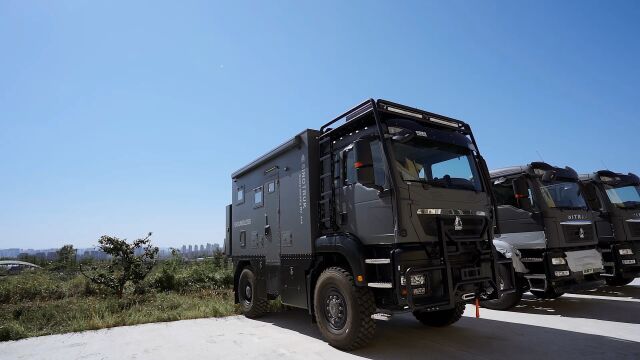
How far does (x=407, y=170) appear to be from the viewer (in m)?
5.23

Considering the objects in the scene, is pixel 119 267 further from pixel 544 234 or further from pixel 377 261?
pixel 544 234

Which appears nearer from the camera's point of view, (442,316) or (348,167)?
(348,167)

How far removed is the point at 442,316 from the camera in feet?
21.5

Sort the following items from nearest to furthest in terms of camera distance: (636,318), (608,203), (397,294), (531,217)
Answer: (397,294) < (636,318) < (531,217) < (608,203)

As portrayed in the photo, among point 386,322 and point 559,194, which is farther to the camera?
point 559,194

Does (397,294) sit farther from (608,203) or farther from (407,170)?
(608,203)

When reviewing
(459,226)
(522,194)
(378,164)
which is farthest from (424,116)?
(522,194)

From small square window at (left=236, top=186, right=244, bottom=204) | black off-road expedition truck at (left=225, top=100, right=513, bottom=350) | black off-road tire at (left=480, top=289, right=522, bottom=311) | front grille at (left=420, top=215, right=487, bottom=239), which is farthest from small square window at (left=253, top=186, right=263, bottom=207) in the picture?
black off-road tire at (left=480, top=289, right=522, bottom=311)

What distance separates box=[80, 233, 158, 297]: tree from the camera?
38.4 feet

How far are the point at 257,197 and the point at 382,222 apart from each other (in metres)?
4.00

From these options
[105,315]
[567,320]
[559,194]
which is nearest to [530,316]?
[567,320]

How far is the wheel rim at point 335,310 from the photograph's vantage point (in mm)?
5383

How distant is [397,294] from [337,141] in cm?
276

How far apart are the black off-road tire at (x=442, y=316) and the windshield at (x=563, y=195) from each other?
3560mm
